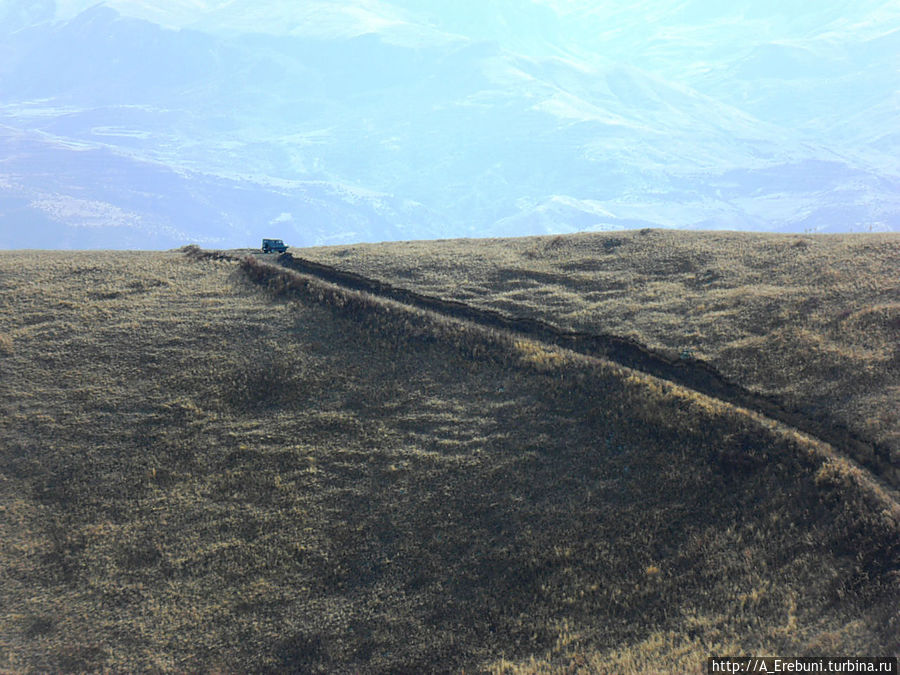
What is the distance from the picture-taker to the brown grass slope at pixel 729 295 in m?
23.3

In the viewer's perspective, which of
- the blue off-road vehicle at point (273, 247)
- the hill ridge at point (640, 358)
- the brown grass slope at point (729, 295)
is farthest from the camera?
the blue off-road vehicle at point (273, 247)

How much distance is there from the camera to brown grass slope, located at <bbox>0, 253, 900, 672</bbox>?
16.6 m

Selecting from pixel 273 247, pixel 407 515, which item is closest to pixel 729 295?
pixel 407 515

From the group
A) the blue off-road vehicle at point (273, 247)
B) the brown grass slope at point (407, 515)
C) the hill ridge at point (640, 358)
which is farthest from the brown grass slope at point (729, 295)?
the brown grass slope at point (407, 515)

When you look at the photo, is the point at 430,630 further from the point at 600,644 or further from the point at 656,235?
the point at 656,235

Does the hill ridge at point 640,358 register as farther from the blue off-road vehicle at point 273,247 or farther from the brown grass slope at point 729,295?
the blue off-road vehicle at point 273,247

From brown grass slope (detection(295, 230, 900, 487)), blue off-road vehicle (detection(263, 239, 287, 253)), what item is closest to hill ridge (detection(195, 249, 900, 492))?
brown grass slope (detection(295, 230, 900, 487))

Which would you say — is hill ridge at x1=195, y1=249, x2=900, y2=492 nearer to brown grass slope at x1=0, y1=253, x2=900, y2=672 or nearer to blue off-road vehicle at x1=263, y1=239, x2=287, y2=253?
brown grass slope at x1=0, y1=253, x2=900, y2=672

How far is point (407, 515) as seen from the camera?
21344mm

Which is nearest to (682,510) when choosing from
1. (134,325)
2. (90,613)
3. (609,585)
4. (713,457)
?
(713,457)

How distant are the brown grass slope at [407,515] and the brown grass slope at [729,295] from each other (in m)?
3.66

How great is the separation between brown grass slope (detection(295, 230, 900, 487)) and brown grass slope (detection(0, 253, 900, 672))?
3.66 meters

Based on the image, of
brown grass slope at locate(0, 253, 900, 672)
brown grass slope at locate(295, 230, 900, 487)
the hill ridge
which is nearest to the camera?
brown grass slope at locate(0, 253, 900, 672)

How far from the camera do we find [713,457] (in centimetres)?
2127
